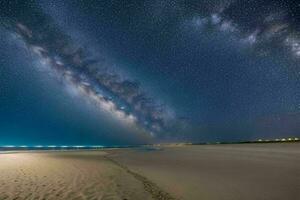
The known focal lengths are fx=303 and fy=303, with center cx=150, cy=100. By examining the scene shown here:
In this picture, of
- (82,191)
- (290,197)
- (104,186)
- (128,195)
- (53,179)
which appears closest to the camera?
(290,197)

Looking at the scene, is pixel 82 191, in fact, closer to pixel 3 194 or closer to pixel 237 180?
pixel 3 194

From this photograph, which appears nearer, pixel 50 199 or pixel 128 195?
pixel 50 199

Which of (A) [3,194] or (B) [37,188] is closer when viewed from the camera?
(A) [3,194]

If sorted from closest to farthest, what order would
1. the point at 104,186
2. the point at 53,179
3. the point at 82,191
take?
1. the point at 82,191
2. the point at 104,186
3. the point at 53,179

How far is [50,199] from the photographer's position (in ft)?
32.9

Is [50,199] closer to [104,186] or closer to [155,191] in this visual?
[104,186]

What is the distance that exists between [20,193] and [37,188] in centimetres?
106

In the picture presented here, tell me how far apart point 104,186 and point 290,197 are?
698 centimetres

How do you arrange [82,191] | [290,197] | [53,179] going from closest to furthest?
[290,197]
[82,191]
[53,179]

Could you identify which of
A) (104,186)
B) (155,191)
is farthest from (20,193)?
(155,191)

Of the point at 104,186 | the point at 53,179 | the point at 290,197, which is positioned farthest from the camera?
the point at 53,179

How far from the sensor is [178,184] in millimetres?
12875

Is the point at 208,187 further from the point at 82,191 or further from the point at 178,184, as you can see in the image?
the point at 82,191

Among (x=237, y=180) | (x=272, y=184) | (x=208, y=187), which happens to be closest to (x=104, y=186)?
(x=208, y=187)
